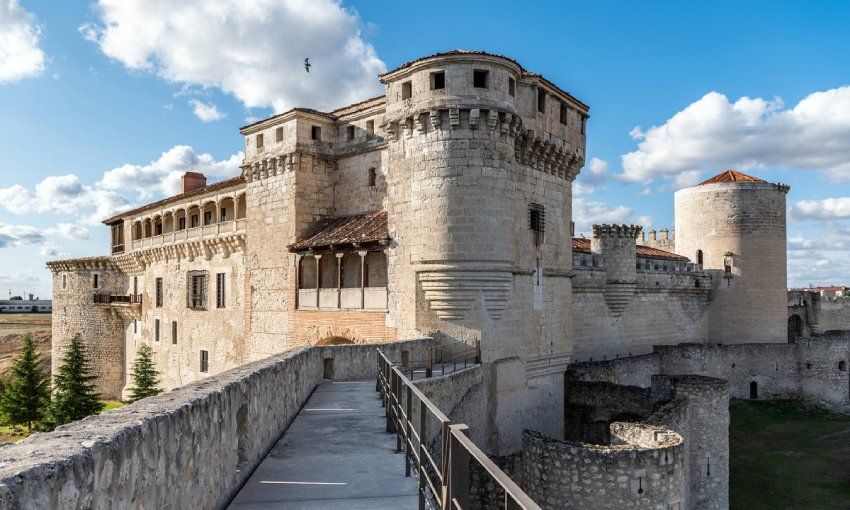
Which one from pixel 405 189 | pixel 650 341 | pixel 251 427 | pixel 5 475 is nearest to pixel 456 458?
pixel 5 475

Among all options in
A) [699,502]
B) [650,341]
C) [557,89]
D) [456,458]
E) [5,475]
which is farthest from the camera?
[650,341]

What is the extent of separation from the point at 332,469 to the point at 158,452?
3107mm

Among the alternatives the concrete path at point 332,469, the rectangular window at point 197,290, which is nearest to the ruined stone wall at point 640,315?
the rectangular window at point 197,290

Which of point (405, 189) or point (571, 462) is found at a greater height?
point (405, 189)

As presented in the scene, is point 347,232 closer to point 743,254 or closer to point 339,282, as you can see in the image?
point 339,282

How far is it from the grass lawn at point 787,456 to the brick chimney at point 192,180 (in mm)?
30985

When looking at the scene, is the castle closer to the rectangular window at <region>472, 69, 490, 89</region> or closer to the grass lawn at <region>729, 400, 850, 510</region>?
the rectangular window at <region>472, 69, 490, 89</region>

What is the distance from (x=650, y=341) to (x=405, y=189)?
62.3 ft

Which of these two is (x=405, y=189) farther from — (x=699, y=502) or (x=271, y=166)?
(x=699, y=502)

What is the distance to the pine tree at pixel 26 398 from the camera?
32.4 metres

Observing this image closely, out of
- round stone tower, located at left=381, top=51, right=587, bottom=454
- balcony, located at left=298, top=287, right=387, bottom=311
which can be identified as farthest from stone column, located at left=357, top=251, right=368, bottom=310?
round stone tower, located at left=381, top=51, right=587, bottom=454

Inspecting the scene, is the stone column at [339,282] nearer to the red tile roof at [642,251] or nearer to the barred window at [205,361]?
the barred window at [205,361]

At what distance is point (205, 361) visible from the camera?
3034 cm

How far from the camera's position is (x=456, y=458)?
421 centimetres
